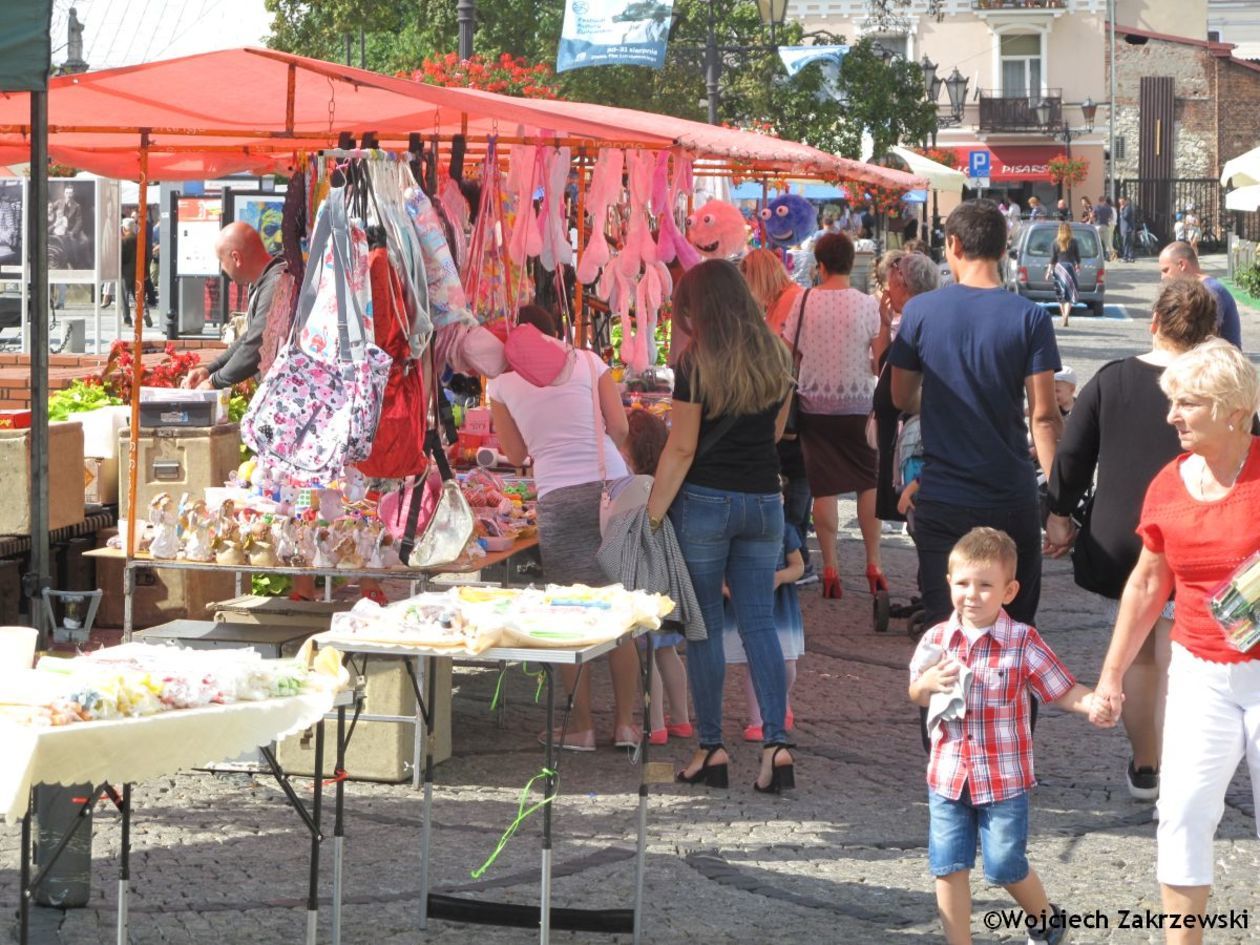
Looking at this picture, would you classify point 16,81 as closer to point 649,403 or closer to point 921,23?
point 649,403

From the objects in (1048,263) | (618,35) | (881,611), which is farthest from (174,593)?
(1048,263)

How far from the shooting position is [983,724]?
4945mm

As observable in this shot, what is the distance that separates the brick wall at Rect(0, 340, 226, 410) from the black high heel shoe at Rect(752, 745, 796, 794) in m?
5.56

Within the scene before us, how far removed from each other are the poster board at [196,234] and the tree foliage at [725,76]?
14.8ft

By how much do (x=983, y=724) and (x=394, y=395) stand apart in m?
2.93

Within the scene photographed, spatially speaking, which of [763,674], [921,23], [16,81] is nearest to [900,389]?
[763,674]

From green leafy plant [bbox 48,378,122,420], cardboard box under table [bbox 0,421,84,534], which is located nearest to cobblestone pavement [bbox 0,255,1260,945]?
cardboard box under table [bbox 0,421,84,534]

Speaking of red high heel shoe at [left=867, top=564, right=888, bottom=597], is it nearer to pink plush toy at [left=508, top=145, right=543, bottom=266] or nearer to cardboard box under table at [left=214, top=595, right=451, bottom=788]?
pink plush toy at [left=508, top=145, right=543, bottom=266]

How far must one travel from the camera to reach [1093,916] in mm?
5594

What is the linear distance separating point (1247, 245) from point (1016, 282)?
7781 millimetres

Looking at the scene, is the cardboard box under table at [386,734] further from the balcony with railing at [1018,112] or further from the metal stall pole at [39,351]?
the balcony with railing at [1018,112]

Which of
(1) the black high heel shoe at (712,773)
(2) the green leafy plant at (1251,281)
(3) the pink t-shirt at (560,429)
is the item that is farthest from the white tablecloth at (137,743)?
(2) the green leafy plant at (1251,281)

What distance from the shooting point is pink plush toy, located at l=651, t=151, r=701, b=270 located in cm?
1073

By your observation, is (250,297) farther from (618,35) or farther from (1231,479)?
(618,35)
